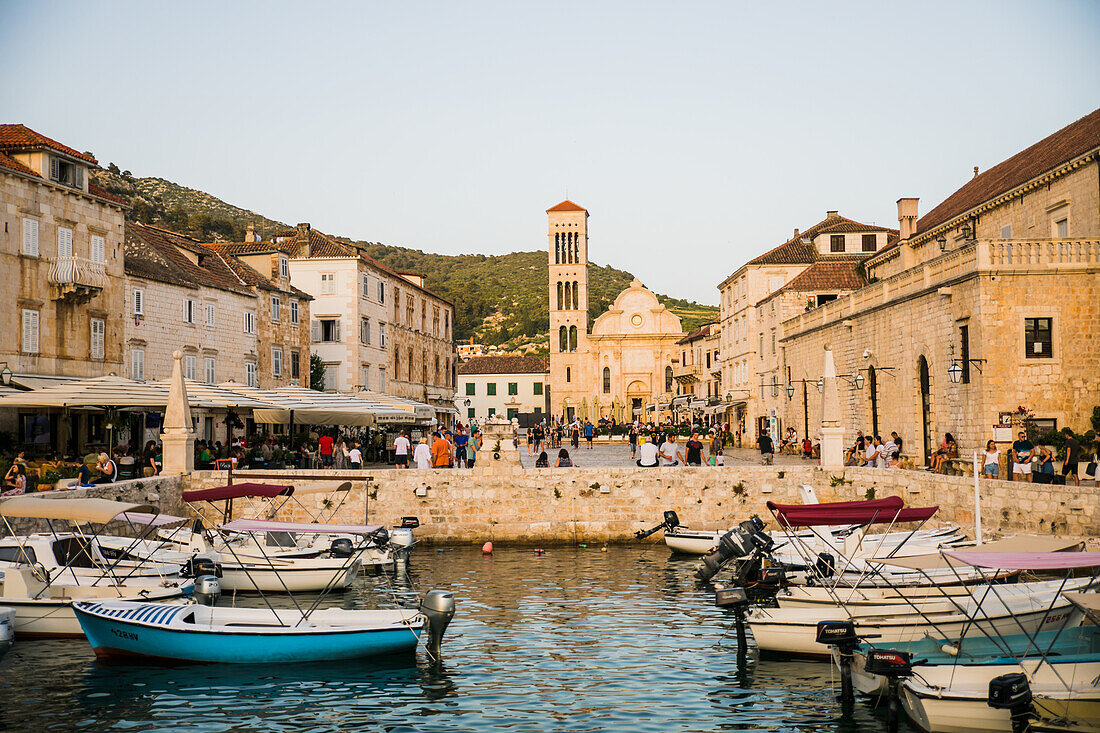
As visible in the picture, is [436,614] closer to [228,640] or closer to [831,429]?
[228,640]

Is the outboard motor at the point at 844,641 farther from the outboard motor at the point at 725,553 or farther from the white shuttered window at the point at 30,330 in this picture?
the white shuttered window at the point at 30,330

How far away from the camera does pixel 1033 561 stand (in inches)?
412

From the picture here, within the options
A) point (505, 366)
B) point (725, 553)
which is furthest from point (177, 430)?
point (505, 366)

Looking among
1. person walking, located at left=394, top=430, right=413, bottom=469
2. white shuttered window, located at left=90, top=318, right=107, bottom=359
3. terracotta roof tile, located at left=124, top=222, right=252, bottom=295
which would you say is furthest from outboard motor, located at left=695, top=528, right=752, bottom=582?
terracotta roof tile, located at left=124, top=222, right=252, bottom=295

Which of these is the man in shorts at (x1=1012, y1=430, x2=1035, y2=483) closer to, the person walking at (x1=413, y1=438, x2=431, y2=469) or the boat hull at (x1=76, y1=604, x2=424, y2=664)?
the boat hull at (x1=76, y1=604, x2=424, y2=664)

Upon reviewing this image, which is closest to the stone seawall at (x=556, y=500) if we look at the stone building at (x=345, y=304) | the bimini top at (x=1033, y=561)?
the bimini top at (x=1033, y=561)

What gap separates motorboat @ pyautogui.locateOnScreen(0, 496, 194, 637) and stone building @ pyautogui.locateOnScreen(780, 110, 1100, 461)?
1929 centimetres

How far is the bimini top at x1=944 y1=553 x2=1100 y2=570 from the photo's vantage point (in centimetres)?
1035

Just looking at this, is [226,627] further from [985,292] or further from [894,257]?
[894,257]

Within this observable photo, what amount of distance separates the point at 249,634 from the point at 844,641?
8.46 m

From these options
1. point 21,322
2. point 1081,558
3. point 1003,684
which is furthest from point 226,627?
point 21,322

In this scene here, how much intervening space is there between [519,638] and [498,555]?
874 cm

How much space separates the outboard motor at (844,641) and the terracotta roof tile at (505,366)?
9710 cm

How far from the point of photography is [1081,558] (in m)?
10.5
